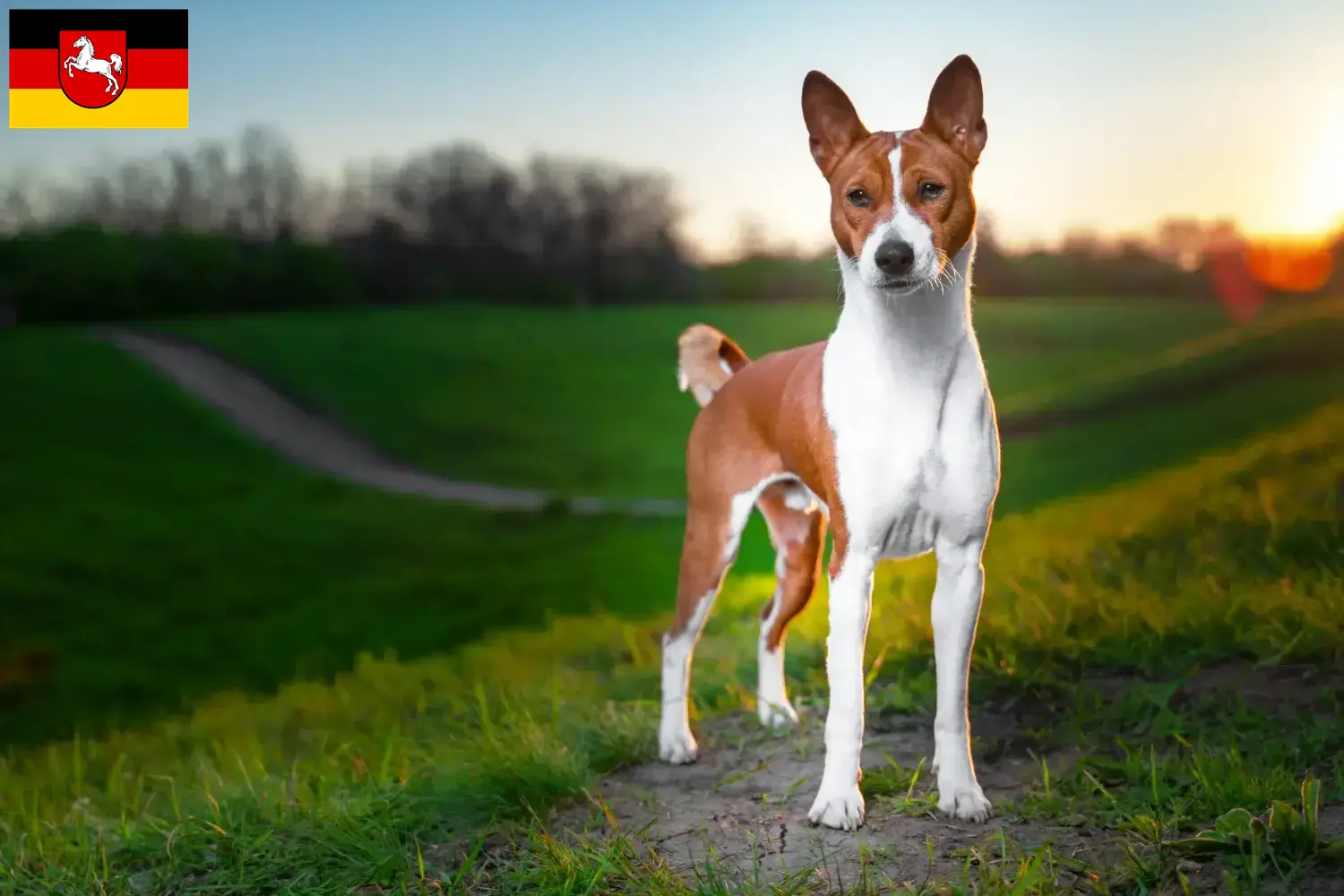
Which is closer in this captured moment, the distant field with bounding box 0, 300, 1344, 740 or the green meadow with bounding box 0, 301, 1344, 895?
the green meadow with bounding box 0, 301, 1344, 895

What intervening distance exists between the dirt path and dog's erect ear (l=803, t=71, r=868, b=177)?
821cm

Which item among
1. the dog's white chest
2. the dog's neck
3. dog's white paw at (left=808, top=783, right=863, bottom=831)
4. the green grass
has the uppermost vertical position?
the dog's neck

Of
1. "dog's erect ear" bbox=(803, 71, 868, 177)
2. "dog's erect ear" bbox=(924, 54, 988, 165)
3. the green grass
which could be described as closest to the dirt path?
the green grass

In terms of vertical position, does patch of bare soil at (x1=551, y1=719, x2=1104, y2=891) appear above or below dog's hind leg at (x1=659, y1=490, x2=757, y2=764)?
below

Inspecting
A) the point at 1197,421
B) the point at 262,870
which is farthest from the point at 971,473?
the point at 1197,421

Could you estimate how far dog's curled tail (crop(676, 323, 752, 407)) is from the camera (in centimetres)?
497

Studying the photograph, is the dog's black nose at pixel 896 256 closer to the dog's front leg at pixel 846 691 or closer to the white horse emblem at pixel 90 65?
the dog's front leg at pixel 846 691

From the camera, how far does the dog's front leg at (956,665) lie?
3859 millimetres

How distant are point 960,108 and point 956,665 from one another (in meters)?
1.77

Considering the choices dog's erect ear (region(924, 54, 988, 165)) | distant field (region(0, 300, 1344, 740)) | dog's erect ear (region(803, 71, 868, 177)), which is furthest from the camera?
distant field (region(0, 300, 1344, 740))

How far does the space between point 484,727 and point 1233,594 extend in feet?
11.0

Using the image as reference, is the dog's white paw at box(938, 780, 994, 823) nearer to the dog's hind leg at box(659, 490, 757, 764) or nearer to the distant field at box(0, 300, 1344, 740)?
the dog's hind leg at box(659, 490, 757, 764)

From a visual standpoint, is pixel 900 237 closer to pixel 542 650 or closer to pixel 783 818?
pixel 783 818

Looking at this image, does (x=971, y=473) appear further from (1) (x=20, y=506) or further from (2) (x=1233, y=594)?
(1) (x=20, y=506)
